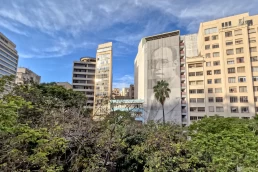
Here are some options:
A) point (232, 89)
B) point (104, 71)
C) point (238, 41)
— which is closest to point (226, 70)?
point (232, 89)

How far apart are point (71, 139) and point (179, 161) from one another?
22.7 ft

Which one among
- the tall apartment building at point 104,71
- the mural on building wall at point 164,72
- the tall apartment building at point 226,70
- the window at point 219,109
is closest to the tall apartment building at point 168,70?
the mural on building wall at point 164,72

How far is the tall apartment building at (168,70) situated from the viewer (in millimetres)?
50312

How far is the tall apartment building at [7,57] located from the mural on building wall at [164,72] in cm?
5831

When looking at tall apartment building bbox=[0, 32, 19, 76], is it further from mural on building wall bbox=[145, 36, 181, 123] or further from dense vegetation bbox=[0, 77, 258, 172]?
dense vegetation bbox=[0, 77, 258, 172]

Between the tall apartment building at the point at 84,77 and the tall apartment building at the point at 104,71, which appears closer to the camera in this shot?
the tall apartment building at the point at 104,71

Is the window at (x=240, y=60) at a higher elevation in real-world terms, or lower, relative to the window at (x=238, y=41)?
lower

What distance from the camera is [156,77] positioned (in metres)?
54.5

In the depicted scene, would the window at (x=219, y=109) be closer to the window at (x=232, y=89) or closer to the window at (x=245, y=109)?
the window at (x=245, y=109)

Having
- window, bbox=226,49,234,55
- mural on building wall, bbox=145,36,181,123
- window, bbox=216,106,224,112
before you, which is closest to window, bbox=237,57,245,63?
window, bbox=226,49,234,55

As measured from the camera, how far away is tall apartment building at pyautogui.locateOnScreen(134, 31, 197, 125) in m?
50.3

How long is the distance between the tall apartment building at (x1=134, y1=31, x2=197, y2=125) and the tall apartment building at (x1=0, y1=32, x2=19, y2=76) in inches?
2272

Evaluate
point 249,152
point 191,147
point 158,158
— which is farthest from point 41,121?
point 249,152

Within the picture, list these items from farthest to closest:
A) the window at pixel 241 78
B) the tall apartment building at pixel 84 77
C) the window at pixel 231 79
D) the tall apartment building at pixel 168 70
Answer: the tall apartment building at pixel 84 77, the tall apartment building at pixel 168 70, the window at pixel 231 79, the window at pixel 241 78
